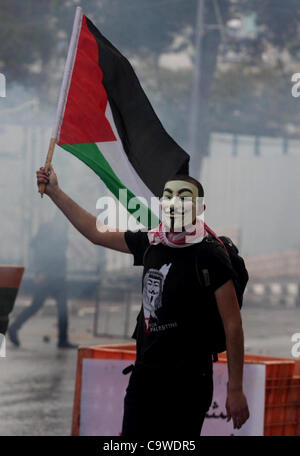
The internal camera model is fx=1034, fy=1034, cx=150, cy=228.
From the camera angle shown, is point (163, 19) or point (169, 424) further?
point (163, 19)

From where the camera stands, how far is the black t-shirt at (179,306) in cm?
414

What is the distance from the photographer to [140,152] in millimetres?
4988

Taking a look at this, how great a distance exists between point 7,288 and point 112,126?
3.32 feet

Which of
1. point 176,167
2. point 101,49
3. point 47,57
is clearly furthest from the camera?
point 47,57

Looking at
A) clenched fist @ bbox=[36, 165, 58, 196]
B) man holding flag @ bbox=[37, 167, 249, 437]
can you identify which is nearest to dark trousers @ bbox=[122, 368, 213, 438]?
man holding flag @ bbox=[37, 167, 249, 437]

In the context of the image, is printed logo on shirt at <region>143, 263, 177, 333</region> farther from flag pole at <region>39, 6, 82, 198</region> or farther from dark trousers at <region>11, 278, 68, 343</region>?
dark trousers at <region>11, 278, 68, 343</region>

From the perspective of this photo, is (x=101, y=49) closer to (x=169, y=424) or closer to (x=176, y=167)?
(x=176, y=167)

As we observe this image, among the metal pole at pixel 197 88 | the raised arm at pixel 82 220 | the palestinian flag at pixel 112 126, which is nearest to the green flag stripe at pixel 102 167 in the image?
the palestinian flag at pixel 112 126

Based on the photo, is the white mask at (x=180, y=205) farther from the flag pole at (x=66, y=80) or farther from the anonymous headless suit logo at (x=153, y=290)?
the flag pole at (x=66, y=80)

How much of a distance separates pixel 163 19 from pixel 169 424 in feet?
46.0

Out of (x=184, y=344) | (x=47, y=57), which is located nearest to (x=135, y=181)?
(x=184, y=344)

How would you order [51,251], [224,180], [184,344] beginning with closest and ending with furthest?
[184,344], [51,251], [224,180]

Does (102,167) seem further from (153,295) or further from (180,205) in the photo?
(153,295)

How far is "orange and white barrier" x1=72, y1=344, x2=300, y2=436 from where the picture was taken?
546 centimetres
